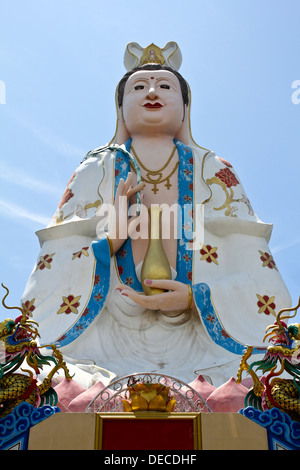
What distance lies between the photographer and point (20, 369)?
143 inches

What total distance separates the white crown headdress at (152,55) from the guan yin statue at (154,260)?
302 millimetres

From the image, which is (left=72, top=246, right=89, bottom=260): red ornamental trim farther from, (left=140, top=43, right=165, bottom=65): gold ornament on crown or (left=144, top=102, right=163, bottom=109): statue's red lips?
(left=140, top=43, right=165, bottom=65): gold ornament on crown

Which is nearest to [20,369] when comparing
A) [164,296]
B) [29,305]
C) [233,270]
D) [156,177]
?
[164,296]

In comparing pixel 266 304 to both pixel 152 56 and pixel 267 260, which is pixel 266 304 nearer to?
pixel 267 260

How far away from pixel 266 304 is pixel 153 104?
2.71 metres

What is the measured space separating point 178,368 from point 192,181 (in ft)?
7.43

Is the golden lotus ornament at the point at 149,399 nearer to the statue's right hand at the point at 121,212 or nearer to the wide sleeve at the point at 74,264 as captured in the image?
the wide sleeve at the point at 74,264

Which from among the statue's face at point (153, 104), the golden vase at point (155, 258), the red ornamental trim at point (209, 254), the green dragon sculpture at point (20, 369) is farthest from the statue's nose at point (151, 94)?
the green dragon sculpture at point (20, 369)

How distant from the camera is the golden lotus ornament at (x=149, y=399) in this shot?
11.2ft

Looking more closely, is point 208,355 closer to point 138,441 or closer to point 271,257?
point 271,257
